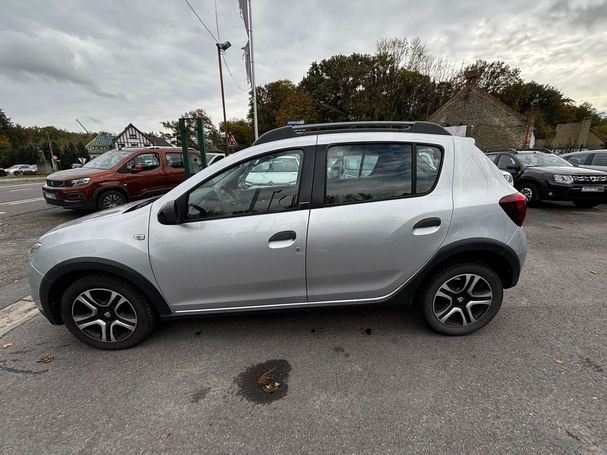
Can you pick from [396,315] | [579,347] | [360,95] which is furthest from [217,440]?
[360,95]

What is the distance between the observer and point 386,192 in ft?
8.02

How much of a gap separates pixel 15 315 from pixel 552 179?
35.4 feet

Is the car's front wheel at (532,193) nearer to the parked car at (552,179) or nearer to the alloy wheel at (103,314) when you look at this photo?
the parked car at (552,179)

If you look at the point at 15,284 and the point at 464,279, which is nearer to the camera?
the point at 464,279

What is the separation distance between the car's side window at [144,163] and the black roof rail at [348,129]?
6.50 meters

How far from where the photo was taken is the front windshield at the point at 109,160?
305 inches

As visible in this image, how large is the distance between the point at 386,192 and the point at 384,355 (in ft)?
4.32

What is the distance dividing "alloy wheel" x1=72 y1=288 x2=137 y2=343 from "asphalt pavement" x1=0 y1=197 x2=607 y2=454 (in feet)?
0.62

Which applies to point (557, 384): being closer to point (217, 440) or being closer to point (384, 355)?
point (384, 355)

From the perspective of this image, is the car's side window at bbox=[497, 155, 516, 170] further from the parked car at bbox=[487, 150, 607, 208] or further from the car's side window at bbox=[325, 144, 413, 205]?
the car's side window at bbox=[325, 144, 413, 205]

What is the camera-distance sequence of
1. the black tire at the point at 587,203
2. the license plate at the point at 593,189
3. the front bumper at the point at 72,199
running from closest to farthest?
the front bumper at the point at 72,199 → the license plate at the point at 593,189 → the black tire at the point at 587,203

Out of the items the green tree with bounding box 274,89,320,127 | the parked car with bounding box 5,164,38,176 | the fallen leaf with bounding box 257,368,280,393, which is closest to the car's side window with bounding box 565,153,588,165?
the fallen leaf with bounding box 257,368,280,393

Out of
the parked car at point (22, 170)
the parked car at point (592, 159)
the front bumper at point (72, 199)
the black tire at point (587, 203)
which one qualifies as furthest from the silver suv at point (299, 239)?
the parked car at point (22, 170)

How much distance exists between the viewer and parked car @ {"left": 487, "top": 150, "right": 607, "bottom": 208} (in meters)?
7.64
